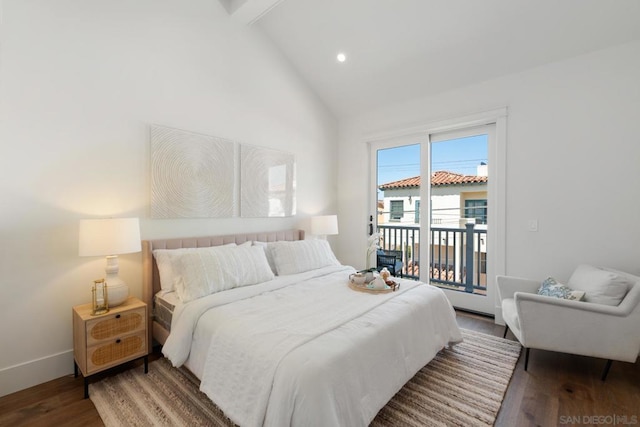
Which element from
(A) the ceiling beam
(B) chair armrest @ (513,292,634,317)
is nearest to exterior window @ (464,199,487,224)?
(B) chair armrest @ (513,292,634,317)

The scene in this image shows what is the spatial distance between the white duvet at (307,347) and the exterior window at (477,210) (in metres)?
1.54

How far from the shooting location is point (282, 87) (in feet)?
12.8

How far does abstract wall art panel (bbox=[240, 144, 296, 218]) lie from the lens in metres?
3.42

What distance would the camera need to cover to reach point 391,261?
4.22 metres

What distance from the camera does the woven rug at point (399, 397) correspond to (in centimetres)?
175

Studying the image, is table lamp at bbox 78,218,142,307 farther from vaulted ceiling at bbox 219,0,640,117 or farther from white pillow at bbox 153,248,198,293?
vaulted ceiling at bbox 219,0,640,117

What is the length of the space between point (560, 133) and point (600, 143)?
1.07 feet

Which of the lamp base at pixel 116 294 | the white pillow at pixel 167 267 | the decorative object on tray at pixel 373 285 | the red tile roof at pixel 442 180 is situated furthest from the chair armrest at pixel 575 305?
the lamp base at pixel 116 294

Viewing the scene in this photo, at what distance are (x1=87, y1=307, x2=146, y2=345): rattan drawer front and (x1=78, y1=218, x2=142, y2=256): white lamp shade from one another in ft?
1.57

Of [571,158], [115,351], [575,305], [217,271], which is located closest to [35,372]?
[115,351]

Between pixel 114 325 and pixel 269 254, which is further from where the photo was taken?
pixel 269 254

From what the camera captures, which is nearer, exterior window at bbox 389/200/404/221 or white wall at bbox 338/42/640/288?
white wall at bbox 338/42/640/288

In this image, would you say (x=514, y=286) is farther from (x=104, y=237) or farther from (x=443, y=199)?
(x=104, y=237)

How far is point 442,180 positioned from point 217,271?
3.01 m
